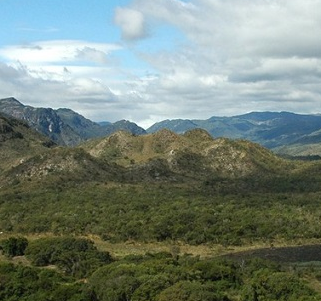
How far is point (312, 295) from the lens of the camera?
5819 centimetres

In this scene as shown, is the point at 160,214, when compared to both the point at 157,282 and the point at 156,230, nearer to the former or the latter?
the point at 156,230

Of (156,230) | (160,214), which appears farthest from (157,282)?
(160,214)

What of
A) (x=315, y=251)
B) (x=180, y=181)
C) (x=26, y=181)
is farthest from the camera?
(x=180, y=181)

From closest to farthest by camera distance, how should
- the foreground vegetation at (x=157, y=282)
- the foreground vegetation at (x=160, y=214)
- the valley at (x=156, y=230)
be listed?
the foreground vegetation at (x=157, y=282)
the valley at (x=156, y=230)
the foreground vegetation at (x=160, y=214)

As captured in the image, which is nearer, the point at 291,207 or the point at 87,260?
the point at 87,260

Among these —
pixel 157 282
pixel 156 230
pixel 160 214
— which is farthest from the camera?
pixel 160 214

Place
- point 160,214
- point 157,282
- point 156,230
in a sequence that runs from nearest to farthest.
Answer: point 157,282 < point 156,230 < point 160,214

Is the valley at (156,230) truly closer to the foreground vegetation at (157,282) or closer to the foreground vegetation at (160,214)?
the foreground vegetation at (157,282)

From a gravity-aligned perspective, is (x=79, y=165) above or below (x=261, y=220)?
above

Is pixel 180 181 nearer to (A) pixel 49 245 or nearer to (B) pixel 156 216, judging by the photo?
(B) pixel 156 216

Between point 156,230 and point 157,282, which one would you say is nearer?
point 157,282

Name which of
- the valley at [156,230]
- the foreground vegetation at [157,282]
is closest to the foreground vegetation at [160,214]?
the valley at [156,230]

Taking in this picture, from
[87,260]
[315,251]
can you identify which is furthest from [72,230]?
[315,251]

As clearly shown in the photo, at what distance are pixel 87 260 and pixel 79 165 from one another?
9419cm
